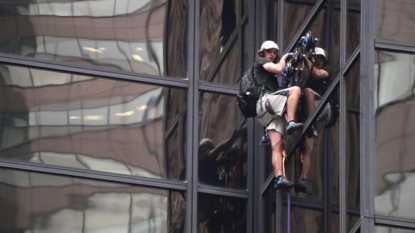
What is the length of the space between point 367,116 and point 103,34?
499cm

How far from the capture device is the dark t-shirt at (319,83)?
61.8 feet

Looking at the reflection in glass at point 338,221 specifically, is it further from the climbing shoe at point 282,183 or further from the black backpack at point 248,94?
the black backpack at point 248,94

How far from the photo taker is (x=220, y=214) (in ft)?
68.7

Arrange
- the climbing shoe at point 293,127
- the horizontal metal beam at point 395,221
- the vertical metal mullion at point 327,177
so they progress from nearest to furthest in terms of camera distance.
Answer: the horizontal metal beam at point 395,221, the vertical metal mullion at point 327,177, the climbing shoe at point 293,127

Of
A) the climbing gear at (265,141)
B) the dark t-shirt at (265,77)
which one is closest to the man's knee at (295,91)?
the dark t-shirt at (265,77)

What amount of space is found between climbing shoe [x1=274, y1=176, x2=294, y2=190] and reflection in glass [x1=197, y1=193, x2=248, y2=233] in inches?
62.5

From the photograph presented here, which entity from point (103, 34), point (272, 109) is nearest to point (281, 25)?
point (272, 109)

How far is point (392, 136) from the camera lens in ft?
56.1

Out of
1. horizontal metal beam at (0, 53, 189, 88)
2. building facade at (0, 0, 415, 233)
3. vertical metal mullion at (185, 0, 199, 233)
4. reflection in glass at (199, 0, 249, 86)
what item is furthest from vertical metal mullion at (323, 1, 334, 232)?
horizontal metal beam at (0, 53, 189, 88)

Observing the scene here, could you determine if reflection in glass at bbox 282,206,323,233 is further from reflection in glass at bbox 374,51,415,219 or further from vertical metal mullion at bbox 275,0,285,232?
reflection in glass at bbox 374,51,415,219

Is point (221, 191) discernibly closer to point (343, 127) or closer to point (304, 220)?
point (304, 220)

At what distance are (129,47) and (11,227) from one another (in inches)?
106

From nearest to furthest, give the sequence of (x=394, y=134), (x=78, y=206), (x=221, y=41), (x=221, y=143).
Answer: (x=394, y=134) → (x=78, y=206) → (x=221, y=143) → (x=221, y=41)

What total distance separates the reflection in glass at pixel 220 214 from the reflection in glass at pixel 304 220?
1.13 metres
